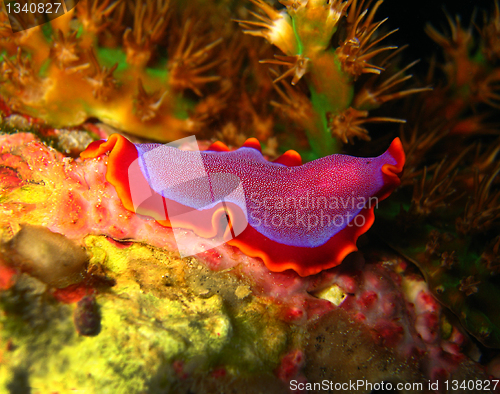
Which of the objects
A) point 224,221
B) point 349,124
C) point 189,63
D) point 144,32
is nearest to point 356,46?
point 349,124

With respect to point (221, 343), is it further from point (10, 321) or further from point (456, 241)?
point (456, 241)

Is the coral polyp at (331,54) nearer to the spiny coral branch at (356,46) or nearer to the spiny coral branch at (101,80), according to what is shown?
the spiny coral branch at (356,46)

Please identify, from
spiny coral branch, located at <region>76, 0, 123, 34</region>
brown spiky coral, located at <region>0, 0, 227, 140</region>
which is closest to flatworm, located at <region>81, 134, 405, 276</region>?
brown spiky coral, located at <region>0, 0, 227, 140</region>

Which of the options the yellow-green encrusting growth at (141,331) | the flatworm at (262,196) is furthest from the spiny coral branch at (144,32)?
the yellow-green encrusting growth at (141,331)

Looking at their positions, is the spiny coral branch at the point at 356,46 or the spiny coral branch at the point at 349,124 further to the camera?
the spiny coral branch at the point at 349,124

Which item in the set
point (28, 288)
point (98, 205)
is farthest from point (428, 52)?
point (28, 288)

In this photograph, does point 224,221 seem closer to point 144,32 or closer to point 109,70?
point 109,70

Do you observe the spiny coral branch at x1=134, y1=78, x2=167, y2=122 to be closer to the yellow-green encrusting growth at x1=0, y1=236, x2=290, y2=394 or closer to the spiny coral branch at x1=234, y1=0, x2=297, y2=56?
the spiny coral branch at x1=234, y1=0, x2=297, y2=56

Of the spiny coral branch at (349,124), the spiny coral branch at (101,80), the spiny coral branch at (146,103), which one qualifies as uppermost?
the spiny coral branch at (101,80)
